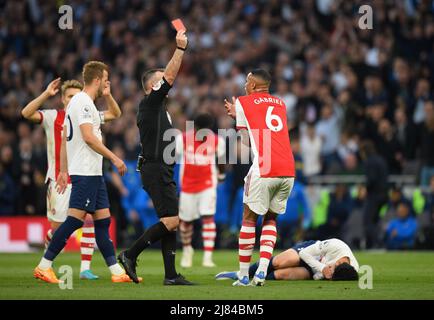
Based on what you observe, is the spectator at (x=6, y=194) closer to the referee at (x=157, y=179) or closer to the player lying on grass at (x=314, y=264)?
the player lying on grass at (x=314, y=264)

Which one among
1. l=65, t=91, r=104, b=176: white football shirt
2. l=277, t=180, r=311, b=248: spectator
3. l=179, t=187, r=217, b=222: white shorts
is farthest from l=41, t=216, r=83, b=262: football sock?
l=277, t=180, r=311, b=248: spectator

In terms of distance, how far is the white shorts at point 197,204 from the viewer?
1662 cm

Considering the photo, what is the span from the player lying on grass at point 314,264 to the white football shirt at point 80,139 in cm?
224

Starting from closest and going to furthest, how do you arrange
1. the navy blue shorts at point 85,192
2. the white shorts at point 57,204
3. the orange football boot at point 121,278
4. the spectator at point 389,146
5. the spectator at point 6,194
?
the navy blue shorts at point 85,192, the orange football boot at point 121,278, the white shorts at point 57,204, the spectator at point 389,146, the spectator at point 6,194

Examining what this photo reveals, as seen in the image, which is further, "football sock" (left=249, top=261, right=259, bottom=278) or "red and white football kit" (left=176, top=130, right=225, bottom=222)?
"red and white football kit" (left=176, top=130, right=225, bottom=222)

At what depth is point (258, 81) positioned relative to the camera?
37.5 feet

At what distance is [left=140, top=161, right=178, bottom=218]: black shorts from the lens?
11.3 meters

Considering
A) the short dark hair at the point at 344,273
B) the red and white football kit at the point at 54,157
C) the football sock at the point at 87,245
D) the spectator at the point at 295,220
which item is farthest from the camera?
the spectator at the point at 295,220

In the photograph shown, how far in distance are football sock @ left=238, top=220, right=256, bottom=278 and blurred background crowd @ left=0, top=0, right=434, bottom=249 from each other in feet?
30.3

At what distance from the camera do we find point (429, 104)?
67.8 feet

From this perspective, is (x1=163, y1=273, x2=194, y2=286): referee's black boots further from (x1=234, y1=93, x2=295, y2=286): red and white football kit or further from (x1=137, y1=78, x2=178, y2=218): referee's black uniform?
(x1=137, y1=78, x2=178, y2=218): referee's black uniform

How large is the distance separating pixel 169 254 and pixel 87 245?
1943 mm

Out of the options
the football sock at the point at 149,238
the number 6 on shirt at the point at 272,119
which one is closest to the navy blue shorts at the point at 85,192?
the football sock at the point at 149,238
